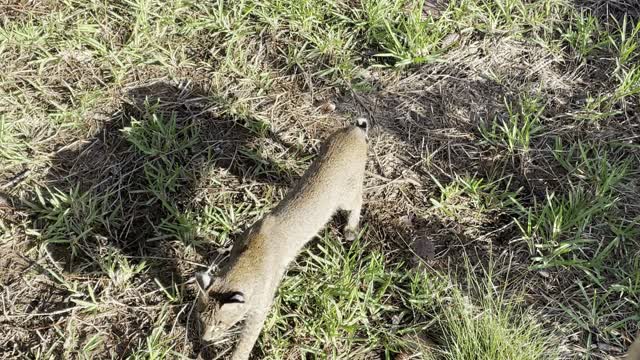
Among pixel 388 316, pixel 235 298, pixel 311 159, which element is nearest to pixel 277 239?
pixel 235 298

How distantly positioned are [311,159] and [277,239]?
1.15m

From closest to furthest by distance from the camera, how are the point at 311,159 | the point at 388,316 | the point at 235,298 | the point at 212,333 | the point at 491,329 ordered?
the point at 235,298
the point at 212,333
the point at 491,329
the point at 388,316
the point at 311,159

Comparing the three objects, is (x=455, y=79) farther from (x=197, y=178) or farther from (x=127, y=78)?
(x=127, y=78)

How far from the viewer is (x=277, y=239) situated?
3.60 m

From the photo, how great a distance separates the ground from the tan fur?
12.1 inches

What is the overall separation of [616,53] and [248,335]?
4093 millimetres

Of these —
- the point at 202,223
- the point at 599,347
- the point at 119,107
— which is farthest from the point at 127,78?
the point at 599,347

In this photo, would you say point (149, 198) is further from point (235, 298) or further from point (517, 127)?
point (517, 127)

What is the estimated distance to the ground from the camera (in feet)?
12.4

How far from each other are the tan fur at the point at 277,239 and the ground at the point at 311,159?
31 cm

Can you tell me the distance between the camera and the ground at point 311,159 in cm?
379

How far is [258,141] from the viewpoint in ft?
15.3

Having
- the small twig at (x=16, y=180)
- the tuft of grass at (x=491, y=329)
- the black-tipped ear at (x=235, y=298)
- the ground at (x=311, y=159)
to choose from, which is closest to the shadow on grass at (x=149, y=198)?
the ground at (x=311, y=159)

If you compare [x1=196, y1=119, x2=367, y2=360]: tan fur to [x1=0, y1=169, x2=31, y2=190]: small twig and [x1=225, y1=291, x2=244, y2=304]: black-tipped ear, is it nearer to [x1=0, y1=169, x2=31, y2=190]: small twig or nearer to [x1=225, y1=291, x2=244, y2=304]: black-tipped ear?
[x1=225, y1=291, x2=244, y2=304]: black-tipped ear
